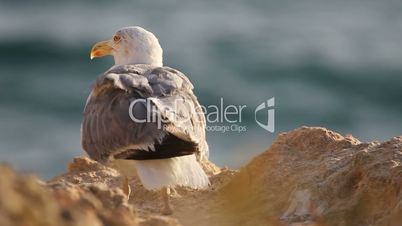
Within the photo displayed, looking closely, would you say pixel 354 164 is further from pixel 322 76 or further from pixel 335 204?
pixel 322 76

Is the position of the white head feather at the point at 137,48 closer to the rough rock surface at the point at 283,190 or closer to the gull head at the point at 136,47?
the gull head at the point at 136,47

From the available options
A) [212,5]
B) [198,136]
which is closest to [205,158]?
[198,136]

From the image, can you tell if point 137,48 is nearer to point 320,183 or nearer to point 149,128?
point 149,128

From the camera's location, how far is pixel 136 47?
32.8 feet

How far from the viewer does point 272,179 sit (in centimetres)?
812

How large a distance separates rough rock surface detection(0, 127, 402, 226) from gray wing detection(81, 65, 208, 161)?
44 centimetres

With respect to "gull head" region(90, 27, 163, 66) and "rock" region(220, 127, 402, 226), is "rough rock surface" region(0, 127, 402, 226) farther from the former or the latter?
"gull head" region(90, 27, 163, 66)

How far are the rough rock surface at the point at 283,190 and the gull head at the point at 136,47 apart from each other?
3.85 feet

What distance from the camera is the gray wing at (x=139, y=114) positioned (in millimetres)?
8047

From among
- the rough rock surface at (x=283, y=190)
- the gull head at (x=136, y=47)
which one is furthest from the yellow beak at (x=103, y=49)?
the rough rock surface at (x=283, y=190)

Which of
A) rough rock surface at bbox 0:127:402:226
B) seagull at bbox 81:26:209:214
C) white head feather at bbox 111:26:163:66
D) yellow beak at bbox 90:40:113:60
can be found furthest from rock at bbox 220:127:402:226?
yellow beak at bbox 90:40:113:60

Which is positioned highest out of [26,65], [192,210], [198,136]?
[26,65]

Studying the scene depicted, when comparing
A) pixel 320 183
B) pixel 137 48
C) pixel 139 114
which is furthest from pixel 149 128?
pixel 137 48

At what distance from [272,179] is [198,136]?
0.67m
